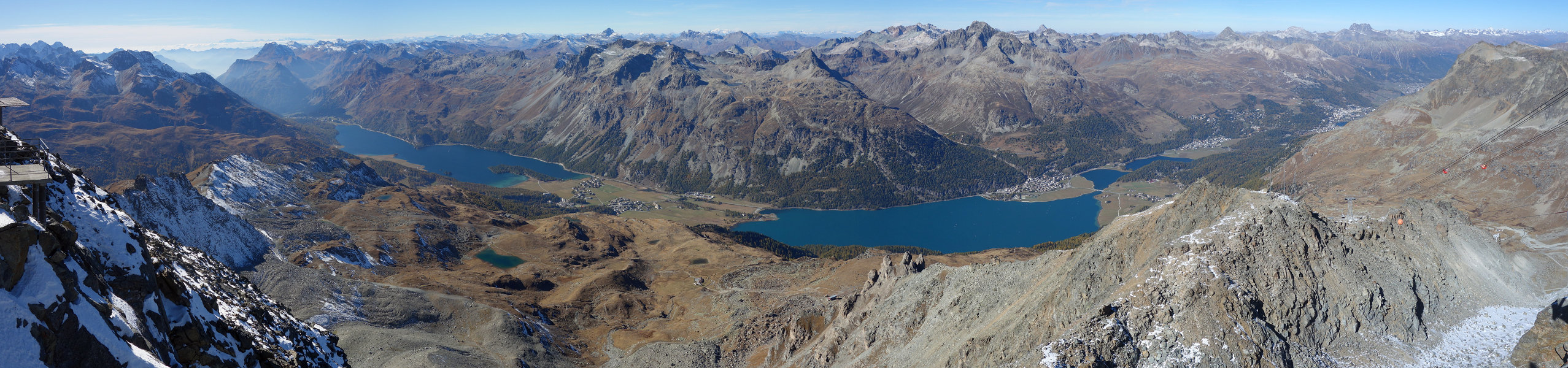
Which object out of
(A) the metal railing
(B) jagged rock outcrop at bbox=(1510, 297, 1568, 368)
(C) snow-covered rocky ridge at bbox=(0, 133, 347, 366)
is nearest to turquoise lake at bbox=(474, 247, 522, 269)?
(C) snow-covered rocky ridge at bbox=(0, 133, 347, 366)

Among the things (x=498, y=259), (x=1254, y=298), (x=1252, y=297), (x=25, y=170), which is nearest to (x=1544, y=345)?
(x=1254, y=298)

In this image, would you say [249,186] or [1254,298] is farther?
[249,186]

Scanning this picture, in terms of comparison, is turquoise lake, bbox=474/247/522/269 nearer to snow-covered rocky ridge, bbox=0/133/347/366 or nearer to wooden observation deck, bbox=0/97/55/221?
snow-covered rocky ridge, bbox=0/133/347/366

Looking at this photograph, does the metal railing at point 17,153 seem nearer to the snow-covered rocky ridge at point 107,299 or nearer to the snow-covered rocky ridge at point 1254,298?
the snow-covered rocky ridge at point 107,299

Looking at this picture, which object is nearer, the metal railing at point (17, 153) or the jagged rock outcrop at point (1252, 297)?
the metal railing at point (17, 153)

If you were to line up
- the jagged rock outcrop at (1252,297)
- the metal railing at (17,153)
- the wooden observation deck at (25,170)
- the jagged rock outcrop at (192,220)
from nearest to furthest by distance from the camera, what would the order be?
1. the wooden observation deck at (25,170)
2. the metal railing at (17,153)
3. the jagged rock outcrop at (1252,297)
4. the jagged rock outcrop at (192,220)

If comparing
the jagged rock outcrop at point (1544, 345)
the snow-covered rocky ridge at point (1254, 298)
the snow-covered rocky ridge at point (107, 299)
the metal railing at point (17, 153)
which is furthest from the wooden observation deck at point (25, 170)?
the jagged rock outcrop at point (1544, 345)

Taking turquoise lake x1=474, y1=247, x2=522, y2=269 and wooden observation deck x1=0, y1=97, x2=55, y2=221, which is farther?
turquoise lake x1=474, y1=247, x2=522, y2=269

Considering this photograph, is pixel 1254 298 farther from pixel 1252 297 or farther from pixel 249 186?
pixel 249 186

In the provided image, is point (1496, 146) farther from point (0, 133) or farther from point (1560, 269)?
point (0, 133)
